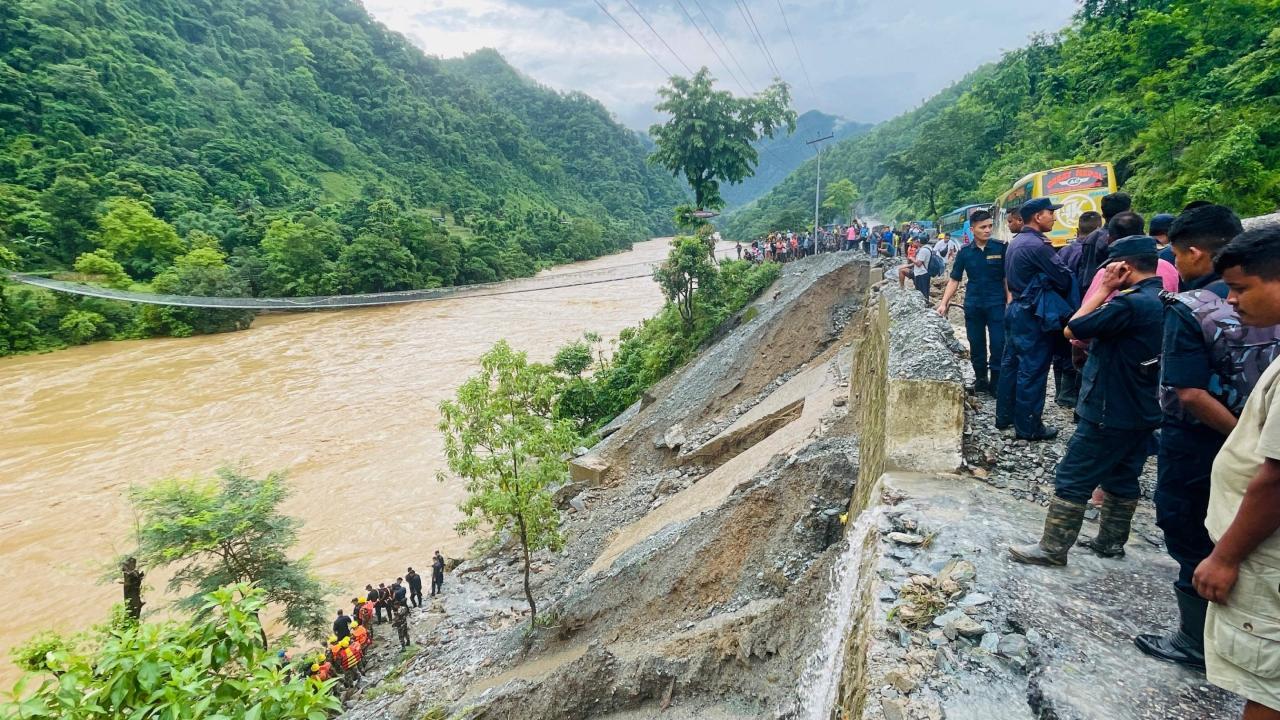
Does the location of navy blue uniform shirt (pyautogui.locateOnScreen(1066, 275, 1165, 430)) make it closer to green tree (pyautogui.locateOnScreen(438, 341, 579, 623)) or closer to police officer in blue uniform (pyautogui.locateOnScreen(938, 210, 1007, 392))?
police officer in blue uniform (pyautogui.locateOnScreen(938, 210, 1007, 392))

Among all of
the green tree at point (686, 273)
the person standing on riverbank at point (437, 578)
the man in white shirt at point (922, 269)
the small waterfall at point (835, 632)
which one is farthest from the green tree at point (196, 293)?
the small waterfall at point (835, 632)

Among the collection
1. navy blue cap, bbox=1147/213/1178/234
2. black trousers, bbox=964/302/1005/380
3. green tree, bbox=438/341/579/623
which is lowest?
green tree, bbox=438/341/579/623

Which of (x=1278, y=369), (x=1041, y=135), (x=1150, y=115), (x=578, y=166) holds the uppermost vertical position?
(x=578, y=166)

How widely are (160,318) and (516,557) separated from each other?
36365 millimetres

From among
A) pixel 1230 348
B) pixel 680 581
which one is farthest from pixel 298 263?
pixel 1230 348

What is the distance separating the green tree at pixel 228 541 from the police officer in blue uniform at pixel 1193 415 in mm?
12221

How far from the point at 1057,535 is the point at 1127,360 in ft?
3.12

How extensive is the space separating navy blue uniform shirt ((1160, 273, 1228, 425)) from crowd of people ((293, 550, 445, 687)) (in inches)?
392

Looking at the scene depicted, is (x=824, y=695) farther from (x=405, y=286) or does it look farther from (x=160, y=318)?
(x=405, y=286)

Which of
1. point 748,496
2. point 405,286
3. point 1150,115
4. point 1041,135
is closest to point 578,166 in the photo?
point 405,286

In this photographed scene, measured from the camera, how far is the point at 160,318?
1378 inches

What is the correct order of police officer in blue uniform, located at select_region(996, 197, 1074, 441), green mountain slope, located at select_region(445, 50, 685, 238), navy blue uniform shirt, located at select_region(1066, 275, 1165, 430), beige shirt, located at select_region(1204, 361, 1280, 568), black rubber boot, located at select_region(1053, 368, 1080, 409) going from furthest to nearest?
green mountain slope, located at select_region(445, 50, 685, 238) < black rubber boot, located at select_region(1053, 368, 1080, 409) < police officer in blue uniform, located at select_region(996, 197, 1074, 441) < navy blue uniform shirt, located at select_region(1066, 275, 1165, 430) < beige shirt, located at select_region(1204, 361, 1280, 568)

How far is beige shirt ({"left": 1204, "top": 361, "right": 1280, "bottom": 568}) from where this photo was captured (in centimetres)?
158

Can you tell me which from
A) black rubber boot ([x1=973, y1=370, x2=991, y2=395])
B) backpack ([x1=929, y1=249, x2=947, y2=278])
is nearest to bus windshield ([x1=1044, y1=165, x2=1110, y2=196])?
backpack ([x1=929, y1=249, x2=947, y2=278])
